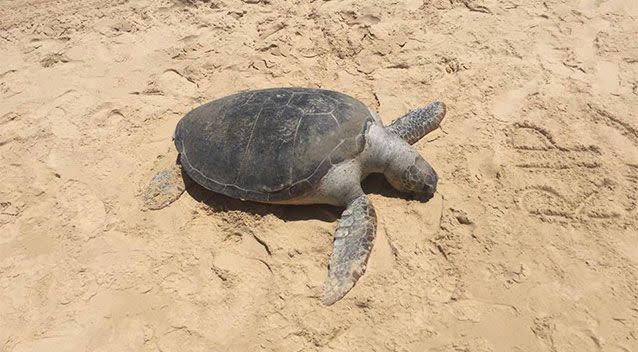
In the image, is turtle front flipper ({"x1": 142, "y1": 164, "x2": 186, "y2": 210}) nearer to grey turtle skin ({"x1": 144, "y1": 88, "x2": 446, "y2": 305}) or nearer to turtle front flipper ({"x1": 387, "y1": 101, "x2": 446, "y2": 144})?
grey turtle skin ({"x1": 144, "y1": 88, "x2": 446, "y2": 305})

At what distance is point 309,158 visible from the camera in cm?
275

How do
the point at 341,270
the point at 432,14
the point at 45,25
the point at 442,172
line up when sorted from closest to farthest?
the point at 341,270 < the point at 442,172 < the point at 432,14 < the point at 45,25

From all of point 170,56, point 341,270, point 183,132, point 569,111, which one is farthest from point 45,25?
point 569,111

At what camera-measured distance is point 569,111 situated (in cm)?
332

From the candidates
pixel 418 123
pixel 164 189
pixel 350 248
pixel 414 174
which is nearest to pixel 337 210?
pixel 350 248

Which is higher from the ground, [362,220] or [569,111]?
[569,111]

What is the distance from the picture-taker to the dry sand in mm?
2383

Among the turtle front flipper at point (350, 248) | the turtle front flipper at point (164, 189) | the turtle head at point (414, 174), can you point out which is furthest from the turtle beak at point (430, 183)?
the turtle front flipper at point (164, 189)

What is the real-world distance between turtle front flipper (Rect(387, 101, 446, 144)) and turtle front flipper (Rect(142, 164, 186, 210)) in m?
1.59

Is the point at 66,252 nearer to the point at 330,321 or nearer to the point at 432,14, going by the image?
the point at 330,321

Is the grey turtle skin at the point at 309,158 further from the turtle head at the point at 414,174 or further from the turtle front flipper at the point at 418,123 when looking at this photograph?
the turtle front flipper at the point at 418,123

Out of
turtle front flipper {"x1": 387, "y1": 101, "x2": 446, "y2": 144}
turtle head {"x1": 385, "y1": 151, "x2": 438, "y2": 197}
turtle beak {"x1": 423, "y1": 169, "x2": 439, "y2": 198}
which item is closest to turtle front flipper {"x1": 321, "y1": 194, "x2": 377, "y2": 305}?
turtle head {"x1": 385, "y1": 151, "x2": 438, "y2": 197}

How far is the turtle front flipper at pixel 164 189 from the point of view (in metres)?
3.14

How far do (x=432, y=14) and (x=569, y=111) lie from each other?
1718mm
